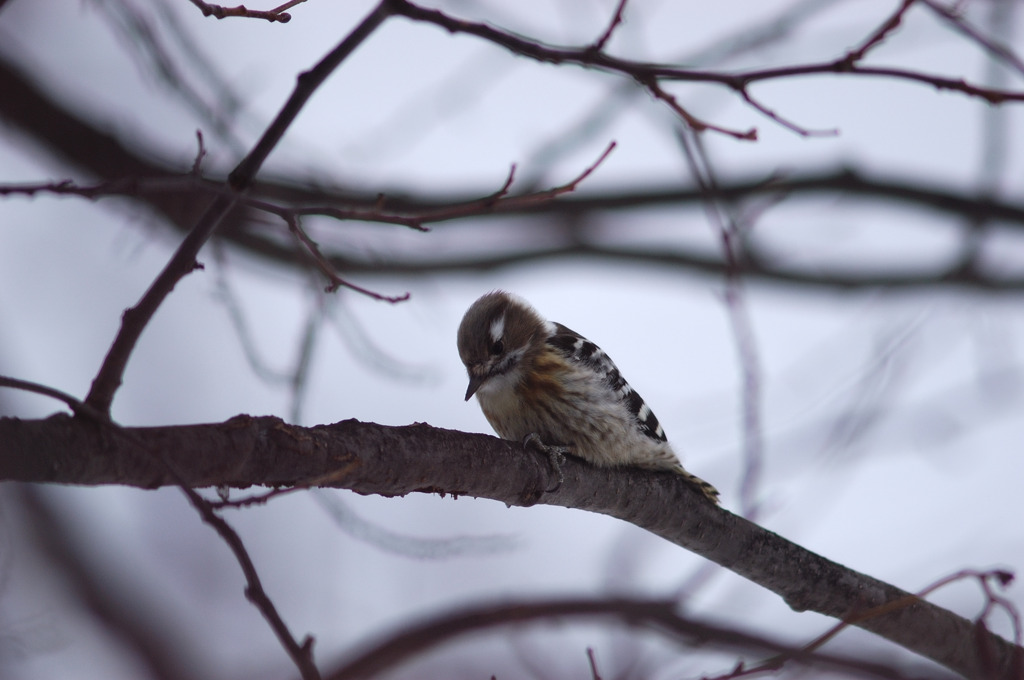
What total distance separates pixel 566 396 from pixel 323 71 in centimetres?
251

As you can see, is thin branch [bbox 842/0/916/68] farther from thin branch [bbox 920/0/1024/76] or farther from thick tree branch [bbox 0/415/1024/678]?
thick tree branch [bbox 0/415/1024/678]

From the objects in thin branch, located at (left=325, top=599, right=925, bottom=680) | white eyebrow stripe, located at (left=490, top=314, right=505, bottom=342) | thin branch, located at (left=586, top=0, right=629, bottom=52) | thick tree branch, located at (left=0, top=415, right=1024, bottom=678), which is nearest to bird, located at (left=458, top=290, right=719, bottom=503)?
white eyebrow stripe, located at (left=490, top=314, right=505, bottom=342)

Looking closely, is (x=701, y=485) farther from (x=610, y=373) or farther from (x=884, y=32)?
(x=884, y=32)

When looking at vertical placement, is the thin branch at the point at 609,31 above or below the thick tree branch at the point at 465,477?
above

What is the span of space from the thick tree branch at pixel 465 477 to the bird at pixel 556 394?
0.22 metres

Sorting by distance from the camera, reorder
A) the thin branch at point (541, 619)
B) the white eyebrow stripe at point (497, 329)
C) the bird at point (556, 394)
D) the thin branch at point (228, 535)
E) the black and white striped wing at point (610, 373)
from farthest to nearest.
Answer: the white eyebrow stripe at point (497, 329), the black and white striped wing at point (610, 373), the bird at point (556, 394), the thin branch at point (541, 619), the thin branch at point (228, 535)

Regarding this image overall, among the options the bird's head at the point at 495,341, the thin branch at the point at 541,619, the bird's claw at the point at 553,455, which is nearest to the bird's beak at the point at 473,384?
the bird's head at the point at 495,341

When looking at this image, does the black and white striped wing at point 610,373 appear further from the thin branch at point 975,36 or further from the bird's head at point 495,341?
the thin branch at point 975,36

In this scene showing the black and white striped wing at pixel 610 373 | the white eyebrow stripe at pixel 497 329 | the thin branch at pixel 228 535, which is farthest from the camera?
the white eyebrow stripe at pixel 497 329

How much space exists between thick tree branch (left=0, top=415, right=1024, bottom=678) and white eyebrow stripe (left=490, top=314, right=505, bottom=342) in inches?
42.2

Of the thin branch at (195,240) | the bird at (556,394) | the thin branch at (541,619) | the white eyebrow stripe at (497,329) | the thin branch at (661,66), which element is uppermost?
the white eyebrow stripe at (497,329)

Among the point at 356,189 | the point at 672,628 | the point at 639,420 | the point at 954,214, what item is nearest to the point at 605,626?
the point at 672,628

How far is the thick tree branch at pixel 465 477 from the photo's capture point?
193 cm

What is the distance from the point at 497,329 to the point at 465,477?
1.83 m
